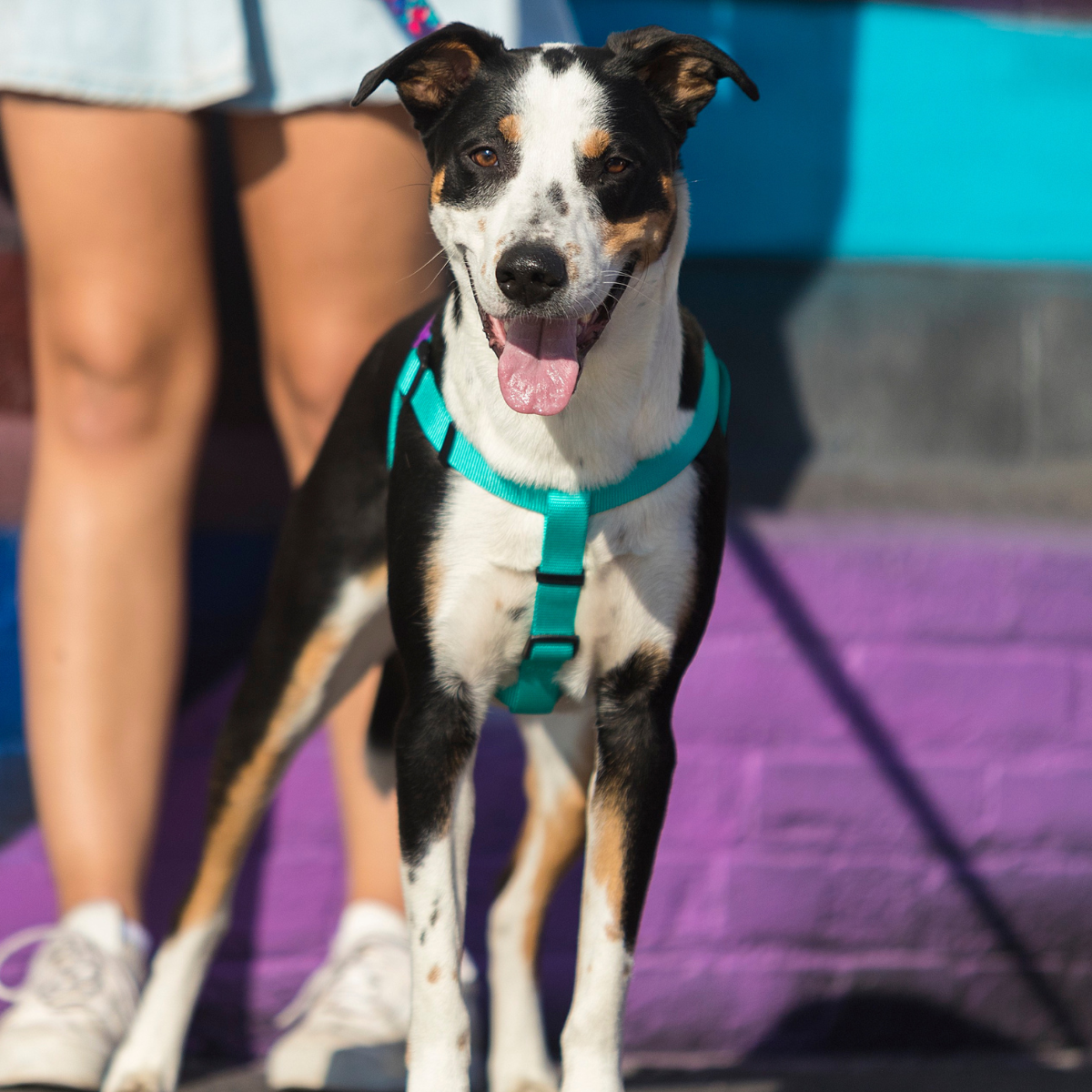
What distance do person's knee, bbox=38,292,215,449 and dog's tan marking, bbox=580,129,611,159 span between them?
3.24 ft

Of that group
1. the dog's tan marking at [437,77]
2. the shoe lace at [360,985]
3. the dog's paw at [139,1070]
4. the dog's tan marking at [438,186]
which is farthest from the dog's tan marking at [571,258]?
the dog's paw at [139,1070]

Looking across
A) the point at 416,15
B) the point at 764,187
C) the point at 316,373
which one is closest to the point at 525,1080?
the point at 316,373

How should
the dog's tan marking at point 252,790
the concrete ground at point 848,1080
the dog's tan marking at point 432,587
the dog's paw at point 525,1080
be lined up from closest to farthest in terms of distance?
1. the dog's tan marking at point 432,587
2. the dog's tan marking at point 252,790
3. the dog's paw at point 525,1080
4. the concrete ground at point 848,1080

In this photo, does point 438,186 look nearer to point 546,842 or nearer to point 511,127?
point 511,127

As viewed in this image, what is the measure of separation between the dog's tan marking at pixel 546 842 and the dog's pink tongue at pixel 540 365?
0.88m

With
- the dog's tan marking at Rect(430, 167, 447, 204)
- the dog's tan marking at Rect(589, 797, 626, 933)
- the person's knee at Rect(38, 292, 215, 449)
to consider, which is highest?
the dog's tan marking at Rect(430, 167, 447, 204)

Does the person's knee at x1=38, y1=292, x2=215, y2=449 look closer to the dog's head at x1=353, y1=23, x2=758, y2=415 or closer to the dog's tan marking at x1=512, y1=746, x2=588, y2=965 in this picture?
the dog's head at x1=353, y1=23, x2=758, y2=415

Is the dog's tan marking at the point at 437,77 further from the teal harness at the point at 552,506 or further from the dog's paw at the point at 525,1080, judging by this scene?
the dog's paw at the point at 525,1080

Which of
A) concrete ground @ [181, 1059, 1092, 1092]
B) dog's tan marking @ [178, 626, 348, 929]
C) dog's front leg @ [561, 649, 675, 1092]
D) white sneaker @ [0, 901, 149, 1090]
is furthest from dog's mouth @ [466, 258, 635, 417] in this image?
concrete ground @ [181, 1059, 1092, 1092]

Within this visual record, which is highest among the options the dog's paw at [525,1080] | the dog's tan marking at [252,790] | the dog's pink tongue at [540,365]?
the dog's pink tongue at [540,365]

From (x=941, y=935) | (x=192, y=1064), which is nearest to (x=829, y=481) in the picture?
(x=941, y=935)

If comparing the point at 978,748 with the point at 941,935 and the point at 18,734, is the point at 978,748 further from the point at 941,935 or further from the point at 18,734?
the point at 18,734

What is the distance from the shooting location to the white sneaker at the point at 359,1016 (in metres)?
2.38

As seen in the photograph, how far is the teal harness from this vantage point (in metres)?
1.74
